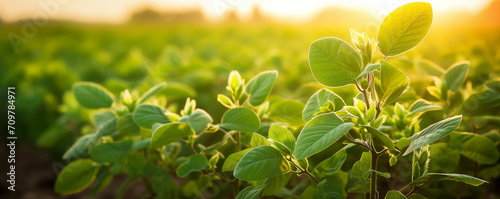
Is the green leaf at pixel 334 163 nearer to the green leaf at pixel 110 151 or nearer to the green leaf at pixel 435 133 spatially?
the green leaf at pixel 435 133

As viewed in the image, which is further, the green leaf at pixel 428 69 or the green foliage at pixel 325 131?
the green leaf at pixel 428 69

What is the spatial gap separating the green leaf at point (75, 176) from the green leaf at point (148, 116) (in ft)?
1.47

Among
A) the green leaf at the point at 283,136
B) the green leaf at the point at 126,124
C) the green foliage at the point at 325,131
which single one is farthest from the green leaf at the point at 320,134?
the green leaf at the point at 126,124

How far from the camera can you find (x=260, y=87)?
1.18m

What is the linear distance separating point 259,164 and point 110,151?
645 mm

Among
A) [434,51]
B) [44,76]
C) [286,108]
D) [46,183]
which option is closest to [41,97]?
[44,76]

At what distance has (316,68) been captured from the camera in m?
0.85

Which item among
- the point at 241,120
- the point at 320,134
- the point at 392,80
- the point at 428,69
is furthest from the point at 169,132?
the point at 428,69

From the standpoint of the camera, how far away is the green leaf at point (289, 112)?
1185 mm

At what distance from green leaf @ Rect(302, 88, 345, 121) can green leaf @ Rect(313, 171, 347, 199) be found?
0.16m

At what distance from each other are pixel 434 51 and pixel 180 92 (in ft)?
8.79

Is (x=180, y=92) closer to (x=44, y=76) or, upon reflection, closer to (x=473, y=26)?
(x=44, y=76)

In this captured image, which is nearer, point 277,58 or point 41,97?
point 277,58

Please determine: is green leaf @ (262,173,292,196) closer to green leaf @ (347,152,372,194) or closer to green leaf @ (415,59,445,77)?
green leaf @ (347,152,372,194)
